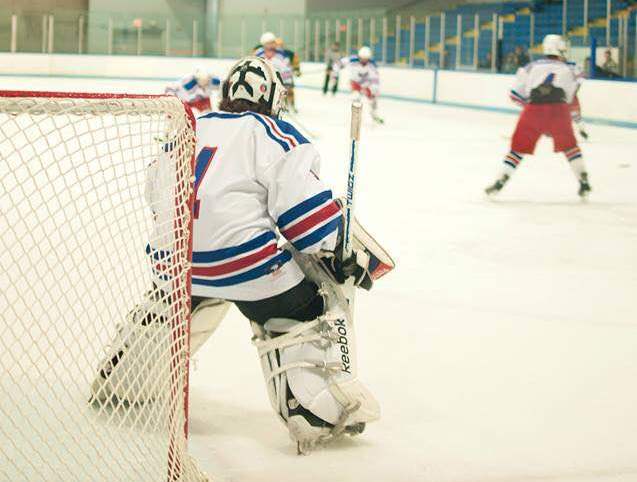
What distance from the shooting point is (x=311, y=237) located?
2566mm

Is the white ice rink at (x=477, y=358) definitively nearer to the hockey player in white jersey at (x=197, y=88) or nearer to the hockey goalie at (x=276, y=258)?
the hockey goalie at (x=276, y=258)

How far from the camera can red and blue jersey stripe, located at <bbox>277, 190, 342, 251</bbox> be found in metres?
2.54

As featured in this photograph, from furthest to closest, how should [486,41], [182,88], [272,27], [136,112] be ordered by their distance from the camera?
[272,27] < [486,41] < [182,88] < [136,112]

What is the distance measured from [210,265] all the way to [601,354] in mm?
1643

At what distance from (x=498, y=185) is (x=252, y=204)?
4.96 meters

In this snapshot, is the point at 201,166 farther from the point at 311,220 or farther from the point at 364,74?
the point at 364,74

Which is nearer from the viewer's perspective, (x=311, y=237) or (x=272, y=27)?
(x=311, y=237)

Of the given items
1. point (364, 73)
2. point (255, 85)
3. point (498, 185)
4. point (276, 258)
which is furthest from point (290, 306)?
point (364, 73)

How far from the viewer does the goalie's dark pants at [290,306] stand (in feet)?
8.72

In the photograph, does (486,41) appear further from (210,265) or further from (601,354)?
(210,265)

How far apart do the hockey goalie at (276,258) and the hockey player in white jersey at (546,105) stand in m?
4.74

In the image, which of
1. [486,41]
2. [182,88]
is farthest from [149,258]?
[486,41]

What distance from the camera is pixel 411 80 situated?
19.3 metres

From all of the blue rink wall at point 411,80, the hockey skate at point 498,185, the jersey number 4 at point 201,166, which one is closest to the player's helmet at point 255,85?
the jersey number 4 at point 201,166
